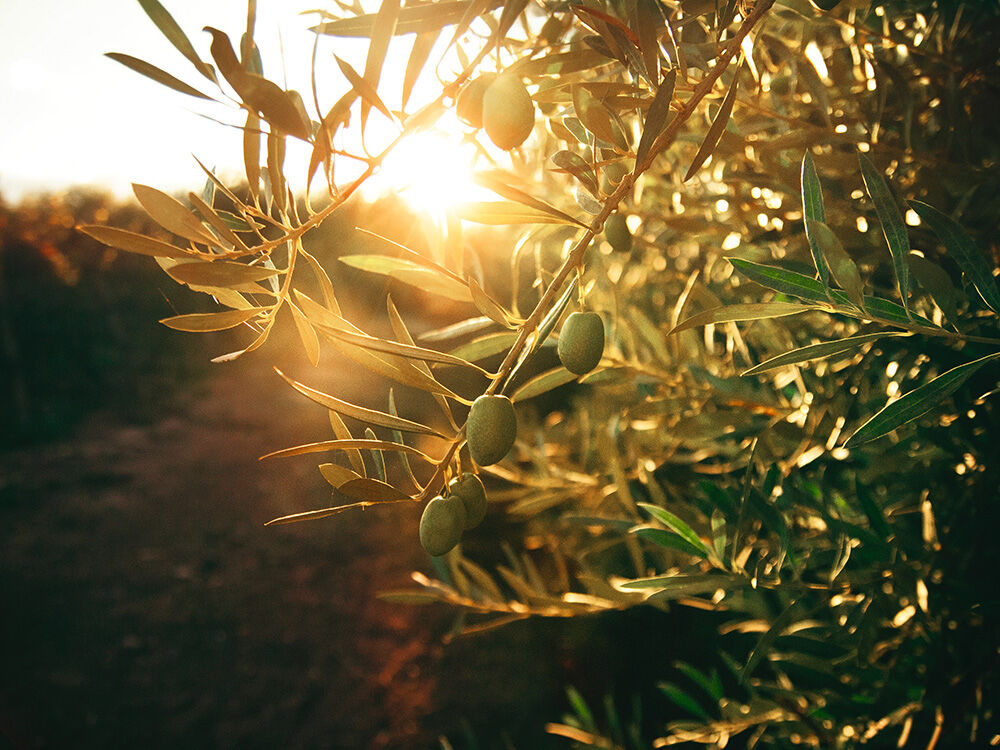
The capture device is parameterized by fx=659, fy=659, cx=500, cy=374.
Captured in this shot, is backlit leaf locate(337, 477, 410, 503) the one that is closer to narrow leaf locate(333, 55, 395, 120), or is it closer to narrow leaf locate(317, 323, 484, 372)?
narrow leaf locate(317, 323, 484, 372)

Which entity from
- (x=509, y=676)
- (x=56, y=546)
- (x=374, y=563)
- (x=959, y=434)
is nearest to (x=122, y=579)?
(x=56, y=546)

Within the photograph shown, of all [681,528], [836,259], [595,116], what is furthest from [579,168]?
[681,528]

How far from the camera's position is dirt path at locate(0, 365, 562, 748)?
258cm

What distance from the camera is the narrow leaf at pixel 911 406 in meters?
0.36

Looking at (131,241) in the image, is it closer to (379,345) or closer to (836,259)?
(379,345)

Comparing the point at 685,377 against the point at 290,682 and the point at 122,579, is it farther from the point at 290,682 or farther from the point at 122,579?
the point at 122,579

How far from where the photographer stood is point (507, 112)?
0.30 metres

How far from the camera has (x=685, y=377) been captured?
0.77 metres

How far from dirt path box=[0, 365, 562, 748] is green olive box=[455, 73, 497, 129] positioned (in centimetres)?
237

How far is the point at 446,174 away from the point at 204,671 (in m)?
3.19

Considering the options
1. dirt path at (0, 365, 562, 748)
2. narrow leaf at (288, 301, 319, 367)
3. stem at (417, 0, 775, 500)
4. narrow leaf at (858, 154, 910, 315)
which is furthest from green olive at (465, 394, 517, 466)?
dirt path at (0, 365, 562, 748)

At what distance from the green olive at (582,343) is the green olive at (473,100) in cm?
12

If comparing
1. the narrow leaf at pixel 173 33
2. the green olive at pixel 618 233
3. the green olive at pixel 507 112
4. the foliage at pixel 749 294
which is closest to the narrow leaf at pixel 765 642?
the foliage at pixel 749 294

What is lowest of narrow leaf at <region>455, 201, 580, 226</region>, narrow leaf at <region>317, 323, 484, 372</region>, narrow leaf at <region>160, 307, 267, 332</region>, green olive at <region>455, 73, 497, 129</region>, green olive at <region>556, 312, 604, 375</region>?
green olive at <region>556, 312, 604, 375</region>
